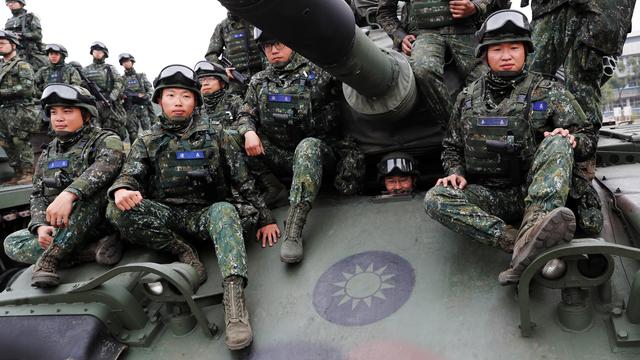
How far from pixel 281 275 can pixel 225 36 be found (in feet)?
14.3

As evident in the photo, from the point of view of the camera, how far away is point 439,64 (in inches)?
170

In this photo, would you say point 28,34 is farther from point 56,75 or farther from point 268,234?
point 268,234

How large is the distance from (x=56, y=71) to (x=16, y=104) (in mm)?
1173

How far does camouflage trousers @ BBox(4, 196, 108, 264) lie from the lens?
153 inches

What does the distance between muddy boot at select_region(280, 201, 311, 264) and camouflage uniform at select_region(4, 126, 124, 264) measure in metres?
1.29

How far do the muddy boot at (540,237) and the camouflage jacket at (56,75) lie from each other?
969cm

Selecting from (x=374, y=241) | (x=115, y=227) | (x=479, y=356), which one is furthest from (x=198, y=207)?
(x=479, y=356)

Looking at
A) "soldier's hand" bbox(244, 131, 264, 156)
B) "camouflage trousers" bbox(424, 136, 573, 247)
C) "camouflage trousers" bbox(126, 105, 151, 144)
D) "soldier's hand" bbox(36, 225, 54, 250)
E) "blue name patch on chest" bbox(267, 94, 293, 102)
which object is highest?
"blue name patch on chest" bbox(267, 94, 293, 102)

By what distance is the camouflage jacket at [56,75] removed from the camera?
10680mm

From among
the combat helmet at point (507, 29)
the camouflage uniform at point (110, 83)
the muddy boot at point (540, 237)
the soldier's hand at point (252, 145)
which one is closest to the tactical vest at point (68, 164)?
the soldier's hand at point (252, 145)

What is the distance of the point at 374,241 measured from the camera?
378cm

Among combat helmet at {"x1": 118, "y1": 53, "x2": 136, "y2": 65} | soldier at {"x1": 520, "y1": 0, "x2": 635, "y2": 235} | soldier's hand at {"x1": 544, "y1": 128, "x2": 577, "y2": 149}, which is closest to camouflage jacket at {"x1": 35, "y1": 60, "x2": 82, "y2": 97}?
combat helmet at {"x1": 118, "y1": 53, "x2": 136, "y2": 65}

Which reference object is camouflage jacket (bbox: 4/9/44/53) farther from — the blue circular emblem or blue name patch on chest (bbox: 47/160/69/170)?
the blue circular emblem

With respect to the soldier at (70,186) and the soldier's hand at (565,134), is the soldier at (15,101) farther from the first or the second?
the soldier's hand at (565,134)
